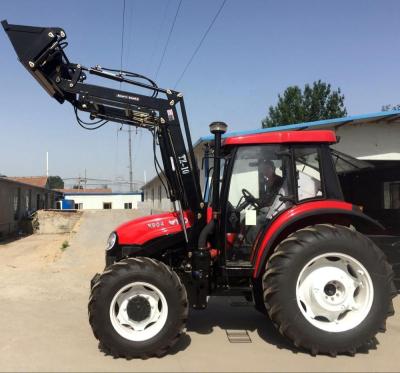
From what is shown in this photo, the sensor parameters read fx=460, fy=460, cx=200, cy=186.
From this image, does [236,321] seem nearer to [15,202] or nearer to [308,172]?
[308,172]

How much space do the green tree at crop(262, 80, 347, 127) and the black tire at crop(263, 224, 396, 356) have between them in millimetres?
39520

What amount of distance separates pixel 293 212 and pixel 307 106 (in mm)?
41102

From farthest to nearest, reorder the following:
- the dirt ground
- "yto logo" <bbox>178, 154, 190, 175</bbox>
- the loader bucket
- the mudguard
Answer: "yto logo" <bbox>178, 154, 190, 175</bbox> < the loader bucket < the mudguard < the dirt ground

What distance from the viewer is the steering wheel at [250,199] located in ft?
17.8

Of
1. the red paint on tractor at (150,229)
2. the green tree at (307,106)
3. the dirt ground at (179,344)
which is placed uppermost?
the green tree at (307,106)

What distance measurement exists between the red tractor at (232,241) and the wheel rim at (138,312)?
0.4 inches

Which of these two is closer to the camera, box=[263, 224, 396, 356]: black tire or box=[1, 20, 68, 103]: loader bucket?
box=[263, 224, 396, 356]: black tire

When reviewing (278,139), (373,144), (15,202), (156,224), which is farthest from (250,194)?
(15,202)

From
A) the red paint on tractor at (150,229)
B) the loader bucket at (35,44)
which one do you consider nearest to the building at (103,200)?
the red paint on tractor at (150,229)

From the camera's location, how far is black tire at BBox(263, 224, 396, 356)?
4.83 m

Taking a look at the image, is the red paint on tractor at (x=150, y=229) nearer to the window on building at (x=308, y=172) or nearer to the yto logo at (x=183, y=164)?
the yto logo at (x=183, y=164)

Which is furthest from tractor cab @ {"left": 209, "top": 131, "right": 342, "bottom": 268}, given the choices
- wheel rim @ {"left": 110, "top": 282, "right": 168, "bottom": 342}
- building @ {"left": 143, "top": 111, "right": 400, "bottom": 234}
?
building @ {"left": 143, "top": 111, "right": 400, "bottom": 234}

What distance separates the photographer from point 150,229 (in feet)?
18.8

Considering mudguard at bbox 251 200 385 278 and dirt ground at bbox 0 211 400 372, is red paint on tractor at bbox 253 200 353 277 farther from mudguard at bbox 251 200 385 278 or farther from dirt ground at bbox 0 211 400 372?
dirt ground at bbox 0 211 400 372
